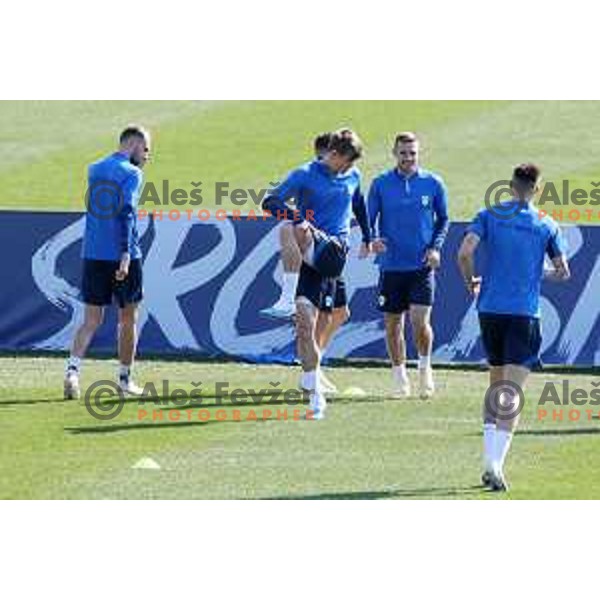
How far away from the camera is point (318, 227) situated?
15.4 metres

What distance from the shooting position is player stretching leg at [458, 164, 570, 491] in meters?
12.6

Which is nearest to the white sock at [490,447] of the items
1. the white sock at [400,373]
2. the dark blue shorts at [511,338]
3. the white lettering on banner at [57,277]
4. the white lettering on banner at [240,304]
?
the dark blue shorts at [511,338]

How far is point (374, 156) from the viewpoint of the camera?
102ft

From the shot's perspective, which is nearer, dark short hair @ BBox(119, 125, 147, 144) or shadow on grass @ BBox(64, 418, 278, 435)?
shadow on grass @ BBox(64, 418, 278, 435)

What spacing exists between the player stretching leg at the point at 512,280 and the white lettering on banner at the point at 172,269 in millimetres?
7100

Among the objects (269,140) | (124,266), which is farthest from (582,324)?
(269,140)

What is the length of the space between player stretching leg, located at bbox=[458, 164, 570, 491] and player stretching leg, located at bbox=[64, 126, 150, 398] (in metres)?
3.96

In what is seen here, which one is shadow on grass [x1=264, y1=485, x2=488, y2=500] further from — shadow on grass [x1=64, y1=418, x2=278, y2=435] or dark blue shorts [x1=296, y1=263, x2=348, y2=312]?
dark blue shorts [x1=296, y1=263, x2=348, y2=312]

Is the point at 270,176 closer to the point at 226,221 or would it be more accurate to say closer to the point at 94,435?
the point at 226,221

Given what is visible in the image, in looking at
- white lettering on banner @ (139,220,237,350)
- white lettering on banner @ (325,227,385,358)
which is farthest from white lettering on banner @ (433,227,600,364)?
white lettering on banner @ (139,220,237,350)

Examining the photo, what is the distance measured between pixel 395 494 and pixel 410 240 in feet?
15.7

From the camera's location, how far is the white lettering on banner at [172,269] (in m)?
19.6

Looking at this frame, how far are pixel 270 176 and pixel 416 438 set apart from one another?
1626cm

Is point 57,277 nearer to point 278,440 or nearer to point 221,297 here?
point 221,297
